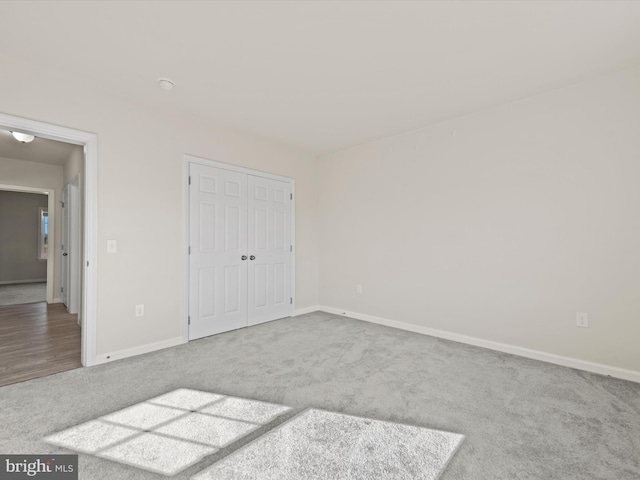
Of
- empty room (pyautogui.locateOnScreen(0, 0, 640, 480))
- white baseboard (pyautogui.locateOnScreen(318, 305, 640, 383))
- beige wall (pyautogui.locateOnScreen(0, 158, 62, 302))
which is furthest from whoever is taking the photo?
beige wall (pyautogui.locateOnScreen(0, 158, 62, 302))

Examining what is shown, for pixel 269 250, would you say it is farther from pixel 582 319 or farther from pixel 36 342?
pixel 582 319

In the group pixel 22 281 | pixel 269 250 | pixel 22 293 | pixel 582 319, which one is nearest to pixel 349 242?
pixel 269 250

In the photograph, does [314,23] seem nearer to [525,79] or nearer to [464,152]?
[525,79]

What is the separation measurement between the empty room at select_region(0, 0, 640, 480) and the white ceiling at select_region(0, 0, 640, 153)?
0.02 m

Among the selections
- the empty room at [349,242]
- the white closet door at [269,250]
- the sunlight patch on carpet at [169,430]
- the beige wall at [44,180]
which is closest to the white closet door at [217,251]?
the empty room at [349,242]

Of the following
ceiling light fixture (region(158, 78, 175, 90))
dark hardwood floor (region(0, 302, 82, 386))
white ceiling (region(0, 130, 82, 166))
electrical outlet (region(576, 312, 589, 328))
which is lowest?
dark hardwood floor (region(0, 302, 82, 386))

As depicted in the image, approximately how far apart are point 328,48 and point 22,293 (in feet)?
26.9

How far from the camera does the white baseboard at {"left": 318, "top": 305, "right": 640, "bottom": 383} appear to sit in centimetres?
253

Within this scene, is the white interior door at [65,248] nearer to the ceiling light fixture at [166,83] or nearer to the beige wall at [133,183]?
the beige wall at [133,183]

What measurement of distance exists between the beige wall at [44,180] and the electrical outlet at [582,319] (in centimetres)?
775

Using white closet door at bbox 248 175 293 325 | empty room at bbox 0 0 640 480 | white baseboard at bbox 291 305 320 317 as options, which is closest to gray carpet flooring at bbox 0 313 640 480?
empty room at bbox 0 0 640 480

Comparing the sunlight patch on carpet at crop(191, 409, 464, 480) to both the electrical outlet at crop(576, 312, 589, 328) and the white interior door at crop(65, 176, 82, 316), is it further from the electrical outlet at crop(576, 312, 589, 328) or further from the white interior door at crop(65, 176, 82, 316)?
the white interior door at crop(65, 176, 82, 316)

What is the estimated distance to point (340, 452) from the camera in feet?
5.24

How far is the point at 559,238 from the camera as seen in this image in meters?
2.82
